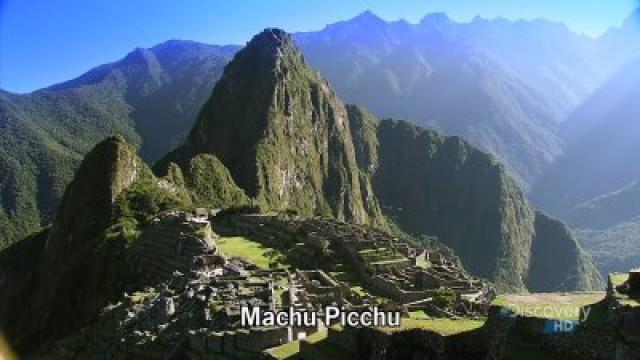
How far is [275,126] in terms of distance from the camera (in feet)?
592

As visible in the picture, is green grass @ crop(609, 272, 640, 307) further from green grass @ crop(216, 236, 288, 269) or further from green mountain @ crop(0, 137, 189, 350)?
green mountain @ crop(0, 137, 189, 350)

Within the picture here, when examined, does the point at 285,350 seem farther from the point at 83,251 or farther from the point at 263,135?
the point at 263,135

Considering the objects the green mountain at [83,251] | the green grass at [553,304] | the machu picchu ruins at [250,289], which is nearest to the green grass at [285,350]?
the machu picchu ruins at [250,289]

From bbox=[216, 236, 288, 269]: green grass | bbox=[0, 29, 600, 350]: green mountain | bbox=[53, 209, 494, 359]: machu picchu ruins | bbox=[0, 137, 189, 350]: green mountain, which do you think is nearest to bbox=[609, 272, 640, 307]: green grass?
bbox=[53, 209, 494, 359]: machu picchu ruins

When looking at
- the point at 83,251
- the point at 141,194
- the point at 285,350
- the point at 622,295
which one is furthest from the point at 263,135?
the point at 622,295

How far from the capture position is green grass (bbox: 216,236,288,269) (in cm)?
5484

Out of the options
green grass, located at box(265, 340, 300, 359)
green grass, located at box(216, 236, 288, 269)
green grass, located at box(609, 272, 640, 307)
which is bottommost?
green grass, located at box(265, 340, 300, 359)

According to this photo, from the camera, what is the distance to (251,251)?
61.2 meters

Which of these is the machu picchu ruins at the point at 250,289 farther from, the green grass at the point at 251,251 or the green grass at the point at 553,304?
the green grass at the point at 553,304

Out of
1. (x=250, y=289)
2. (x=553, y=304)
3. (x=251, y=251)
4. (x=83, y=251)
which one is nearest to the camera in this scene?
(x=553, y=304)

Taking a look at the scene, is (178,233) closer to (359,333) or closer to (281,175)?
(359,333)

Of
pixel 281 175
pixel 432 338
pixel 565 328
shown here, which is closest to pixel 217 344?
pixel 432 338

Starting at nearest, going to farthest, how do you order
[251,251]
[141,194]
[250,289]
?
[250,289] < [251,251] < [141,194]

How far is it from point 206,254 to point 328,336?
96.3 ft
